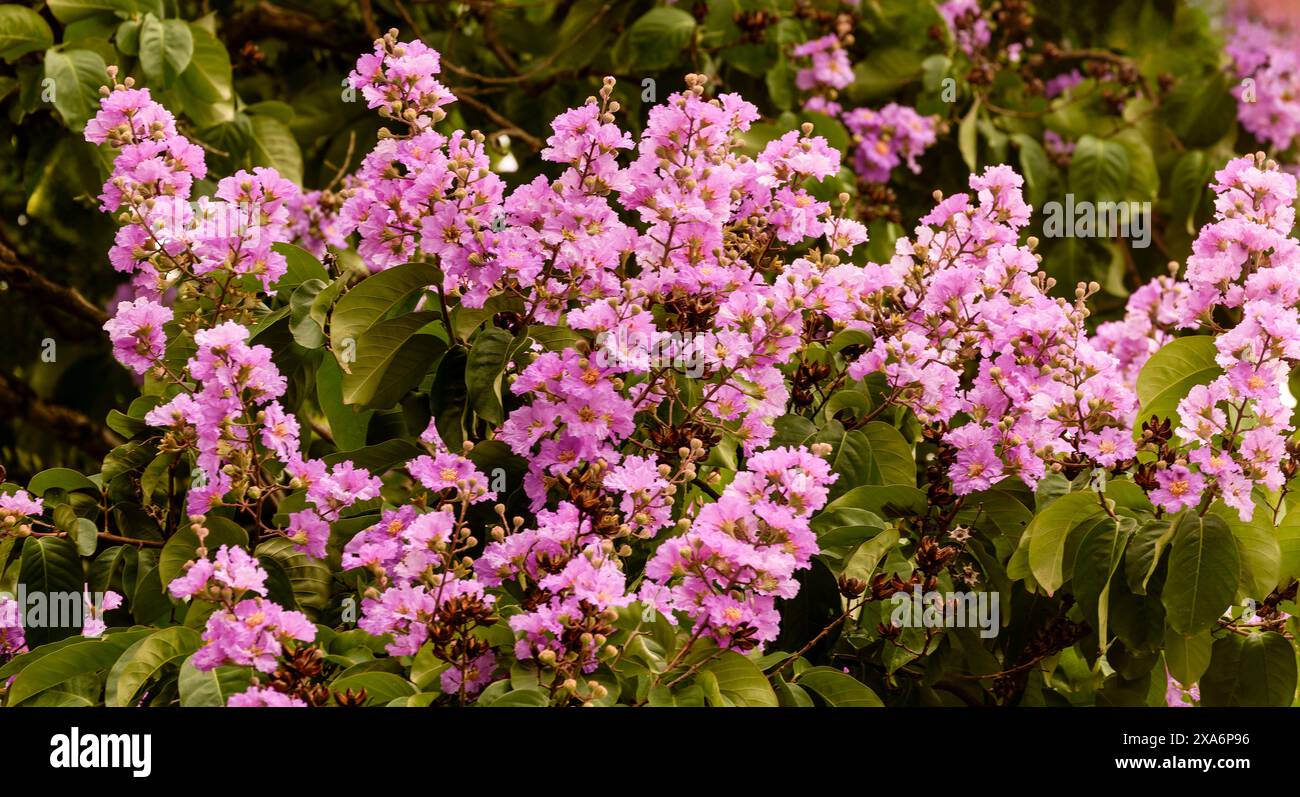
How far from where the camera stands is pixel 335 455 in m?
2.07

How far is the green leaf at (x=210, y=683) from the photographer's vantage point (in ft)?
5.24

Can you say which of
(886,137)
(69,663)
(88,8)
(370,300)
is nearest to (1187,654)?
(370,300)

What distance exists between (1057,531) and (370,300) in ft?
3.15

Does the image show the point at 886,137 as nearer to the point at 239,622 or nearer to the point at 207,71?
the point at 207,71

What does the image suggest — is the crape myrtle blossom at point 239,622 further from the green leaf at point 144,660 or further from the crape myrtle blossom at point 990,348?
the crape myrtle blossom at point 990,348

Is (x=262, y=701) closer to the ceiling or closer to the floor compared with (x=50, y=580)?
closer to the floor

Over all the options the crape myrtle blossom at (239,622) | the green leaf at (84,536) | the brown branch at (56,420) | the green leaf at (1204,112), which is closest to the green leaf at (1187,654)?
the crape myrtle blossom at (239,622)

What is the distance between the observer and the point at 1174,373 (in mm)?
2107

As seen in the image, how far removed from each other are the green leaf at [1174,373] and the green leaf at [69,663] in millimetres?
1390

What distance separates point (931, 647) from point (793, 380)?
0.46 metres

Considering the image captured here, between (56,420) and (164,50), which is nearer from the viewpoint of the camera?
(164,50)

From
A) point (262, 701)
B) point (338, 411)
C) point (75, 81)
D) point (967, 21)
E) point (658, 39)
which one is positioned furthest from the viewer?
point (967, 21)

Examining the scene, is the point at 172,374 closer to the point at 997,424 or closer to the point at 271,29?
the point at 997,424
